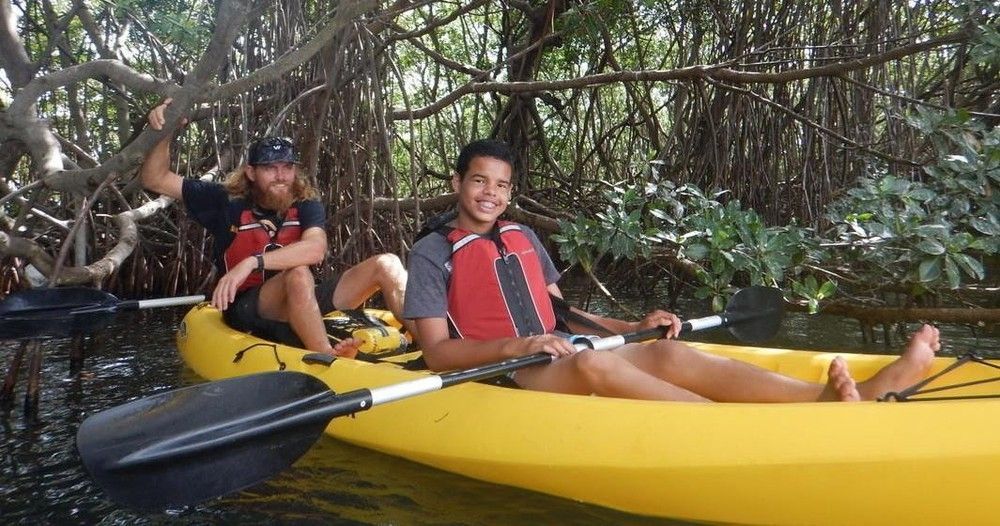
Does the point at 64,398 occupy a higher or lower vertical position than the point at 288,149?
lower

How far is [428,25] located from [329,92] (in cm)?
114

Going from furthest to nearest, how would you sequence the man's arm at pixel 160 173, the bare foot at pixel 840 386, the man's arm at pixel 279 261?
the man's arm at pixel 160 173
the man's arm at pixel 279 261
the bare foot at pixel 840 386

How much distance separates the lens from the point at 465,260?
95.3 inches

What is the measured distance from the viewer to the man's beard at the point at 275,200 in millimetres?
3350

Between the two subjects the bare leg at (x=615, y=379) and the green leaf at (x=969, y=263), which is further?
the green leaf at (x=969, y=263)

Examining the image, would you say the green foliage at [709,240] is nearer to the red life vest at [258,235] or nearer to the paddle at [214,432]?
the red life vest at [258,235]

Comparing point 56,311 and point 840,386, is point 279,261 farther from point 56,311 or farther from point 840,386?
point 840,386

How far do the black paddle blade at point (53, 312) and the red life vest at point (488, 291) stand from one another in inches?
71.3

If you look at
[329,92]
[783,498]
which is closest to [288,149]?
[329,92]

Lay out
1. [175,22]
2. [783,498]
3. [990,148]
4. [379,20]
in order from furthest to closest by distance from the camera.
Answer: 1. [379,20]
2. [175,22]
3. [990,148]
4. [783,498]

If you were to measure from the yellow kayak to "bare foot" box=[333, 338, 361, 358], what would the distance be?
2.07 ft

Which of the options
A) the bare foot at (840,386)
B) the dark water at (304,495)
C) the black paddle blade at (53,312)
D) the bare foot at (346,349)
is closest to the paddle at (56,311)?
the black paddle blade at (53,312)

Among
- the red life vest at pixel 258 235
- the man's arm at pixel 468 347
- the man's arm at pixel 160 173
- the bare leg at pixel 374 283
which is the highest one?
the man's arm at pixel 160 173

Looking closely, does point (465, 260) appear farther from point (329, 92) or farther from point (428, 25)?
point (428, 25)
